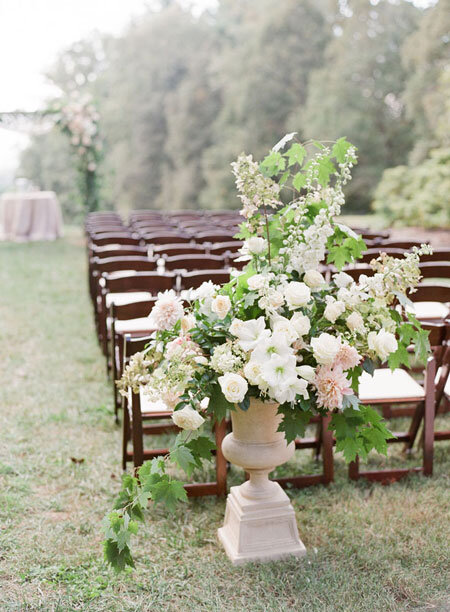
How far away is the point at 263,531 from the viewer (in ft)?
9.43

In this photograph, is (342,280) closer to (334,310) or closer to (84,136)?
(334,310)

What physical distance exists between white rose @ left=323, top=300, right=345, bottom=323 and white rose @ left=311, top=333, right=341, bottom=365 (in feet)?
0.39

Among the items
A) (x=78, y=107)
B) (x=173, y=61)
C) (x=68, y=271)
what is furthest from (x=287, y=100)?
(x=68, y=271)

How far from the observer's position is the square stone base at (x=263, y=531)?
2836 millimetres

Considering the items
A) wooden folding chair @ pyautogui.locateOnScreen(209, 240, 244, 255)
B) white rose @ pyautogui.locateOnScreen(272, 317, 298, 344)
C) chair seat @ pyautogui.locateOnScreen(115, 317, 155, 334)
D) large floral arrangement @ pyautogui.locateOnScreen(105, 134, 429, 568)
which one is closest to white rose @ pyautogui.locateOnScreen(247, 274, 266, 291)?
large floral arrangement @ pyautogui.locateOnScreen(105, 134, 429, 568)

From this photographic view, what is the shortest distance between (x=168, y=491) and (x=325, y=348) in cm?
77

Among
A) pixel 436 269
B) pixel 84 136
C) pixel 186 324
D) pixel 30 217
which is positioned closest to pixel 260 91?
pixel 84 136

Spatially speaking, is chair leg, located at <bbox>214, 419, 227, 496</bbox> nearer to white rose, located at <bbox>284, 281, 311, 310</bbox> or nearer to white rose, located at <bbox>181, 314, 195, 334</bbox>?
white rose, located at <bbox>181, 314, 195, 334</bbox>

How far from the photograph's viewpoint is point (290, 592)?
2.64m

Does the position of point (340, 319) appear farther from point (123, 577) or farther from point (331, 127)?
point (331, 127)

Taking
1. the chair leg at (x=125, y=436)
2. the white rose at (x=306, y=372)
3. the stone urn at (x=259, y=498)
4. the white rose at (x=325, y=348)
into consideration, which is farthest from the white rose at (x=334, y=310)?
the chair leg at (x=125, y=436)

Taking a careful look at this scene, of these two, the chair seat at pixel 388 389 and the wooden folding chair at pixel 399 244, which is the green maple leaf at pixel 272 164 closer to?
the chair seat at pixel 388 389

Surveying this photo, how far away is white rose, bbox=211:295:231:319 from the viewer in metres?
2.51

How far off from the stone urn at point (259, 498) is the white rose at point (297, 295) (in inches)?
18.3
